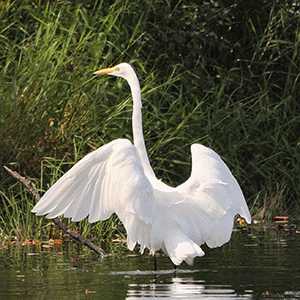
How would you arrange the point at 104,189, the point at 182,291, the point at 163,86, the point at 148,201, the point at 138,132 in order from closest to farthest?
the point at 182,291 < the point at 148,201 < the point at 104,189 < the point at 138,132 < the point at 163,86

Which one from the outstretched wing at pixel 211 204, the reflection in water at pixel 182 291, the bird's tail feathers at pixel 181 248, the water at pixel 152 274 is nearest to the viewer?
the reflection in water at pixel 182 291

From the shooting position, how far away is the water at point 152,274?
8.51 meters

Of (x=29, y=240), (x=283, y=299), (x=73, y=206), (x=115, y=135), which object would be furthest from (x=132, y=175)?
(x=115, y=135)

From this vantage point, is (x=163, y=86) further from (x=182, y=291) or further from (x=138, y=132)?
(x=182, y=291)

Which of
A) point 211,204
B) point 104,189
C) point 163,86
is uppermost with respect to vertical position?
point 163,86

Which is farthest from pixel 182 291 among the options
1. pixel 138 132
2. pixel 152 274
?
pixel 138 132

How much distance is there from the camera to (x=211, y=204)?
31.6 ft

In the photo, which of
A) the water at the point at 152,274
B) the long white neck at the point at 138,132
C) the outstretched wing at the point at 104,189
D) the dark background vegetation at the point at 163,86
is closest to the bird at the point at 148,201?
the outstretched wing at the point at 104,189

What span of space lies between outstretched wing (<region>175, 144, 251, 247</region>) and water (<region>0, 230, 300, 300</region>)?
282 mm

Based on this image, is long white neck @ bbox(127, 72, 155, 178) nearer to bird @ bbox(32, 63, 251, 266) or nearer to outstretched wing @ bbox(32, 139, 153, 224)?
bird @ bbox(32, 63, 251, 266)

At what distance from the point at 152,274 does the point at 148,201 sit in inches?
25.6

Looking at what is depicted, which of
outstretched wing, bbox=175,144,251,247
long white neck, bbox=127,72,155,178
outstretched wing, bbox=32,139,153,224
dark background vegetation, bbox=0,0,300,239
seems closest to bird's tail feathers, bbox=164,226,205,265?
outstretched wing, bbox=175,144,251,247

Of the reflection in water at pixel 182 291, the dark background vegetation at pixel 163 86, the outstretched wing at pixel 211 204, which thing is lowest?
the reflection in water at pixel 182 291

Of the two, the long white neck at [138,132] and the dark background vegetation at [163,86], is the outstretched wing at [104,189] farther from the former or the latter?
the dark background vegetation at [163,86]
